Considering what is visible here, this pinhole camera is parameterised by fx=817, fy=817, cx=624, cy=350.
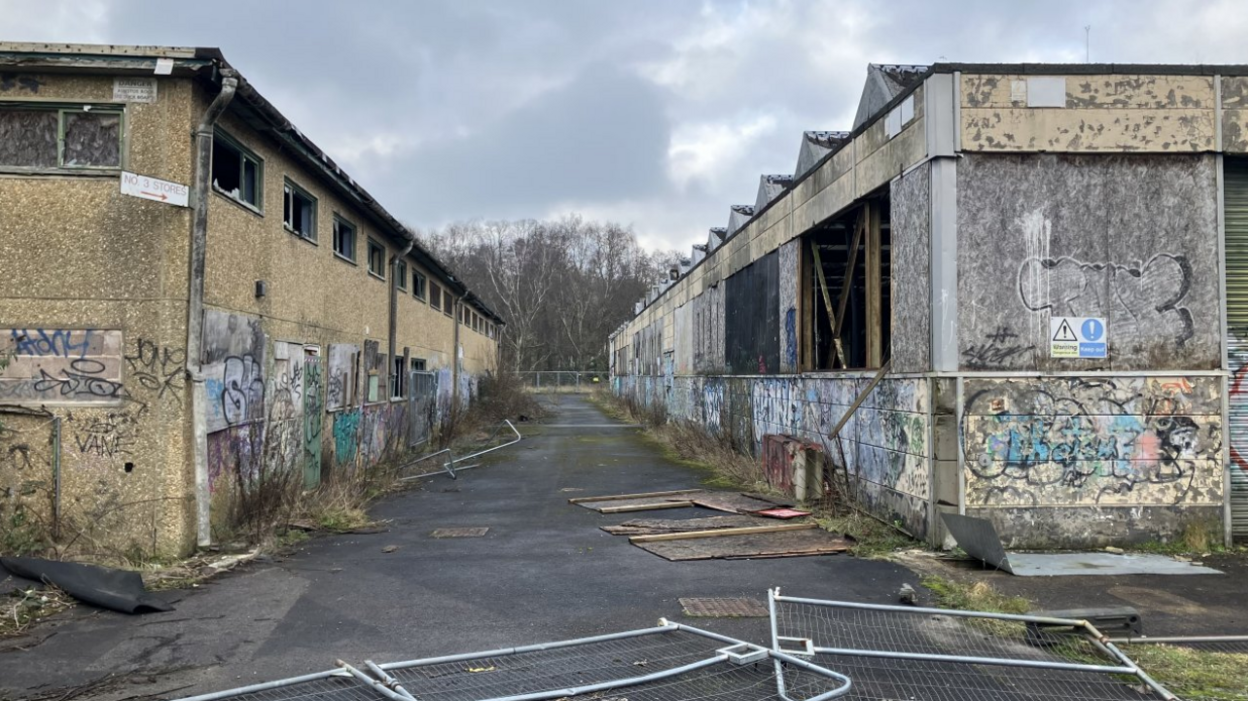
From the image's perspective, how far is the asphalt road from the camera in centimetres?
507

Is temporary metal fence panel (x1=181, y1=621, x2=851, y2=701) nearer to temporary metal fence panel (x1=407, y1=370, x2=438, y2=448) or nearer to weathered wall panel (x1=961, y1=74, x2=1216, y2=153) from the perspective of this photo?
weathered wall panel (x1=961, y1=74, x2=1216, y2=153)

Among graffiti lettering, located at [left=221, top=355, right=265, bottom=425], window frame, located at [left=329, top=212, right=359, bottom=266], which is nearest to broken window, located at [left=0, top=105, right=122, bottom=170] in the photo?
graffiti lettering, located at [left=221, top=355, right=265, bottom=425]

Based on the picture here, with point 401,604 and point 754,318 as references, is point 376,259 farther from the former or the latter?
point 401,604

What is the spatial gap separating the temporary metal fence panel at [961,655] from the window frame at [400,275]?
41.7 ft

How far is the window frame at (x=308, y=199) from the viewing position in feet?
34.6

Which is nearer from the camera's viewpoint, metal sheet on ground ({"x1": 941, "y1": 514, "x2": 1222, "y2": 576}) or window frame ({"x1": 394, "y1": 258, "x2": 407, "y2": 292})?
metal sheet on ground ({"x1": 941, "y1": 514, "x2": 1222, "y2": 576})

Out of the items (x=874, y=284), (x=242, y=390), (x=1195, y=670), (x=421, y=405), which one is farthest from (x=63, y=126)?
(x=421, y=405)

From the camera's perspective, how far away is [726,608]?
20.7 feet

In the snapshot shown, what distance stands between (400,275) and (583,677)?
14.6 m

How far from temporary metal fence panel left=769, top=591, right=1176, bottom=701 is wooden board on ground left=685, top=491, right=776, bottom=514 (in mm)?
4576

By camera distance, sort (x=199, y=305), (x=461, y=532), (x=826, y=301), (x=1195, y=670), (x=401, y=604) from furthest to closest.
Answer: (x=826, y=301) → (x=461, y=532) → (x=199, y=305) → (x=401, y=604) → (x=1195, y=670)

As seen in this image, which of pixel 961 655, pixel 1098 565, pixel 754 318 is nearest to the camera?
pixel 961 655

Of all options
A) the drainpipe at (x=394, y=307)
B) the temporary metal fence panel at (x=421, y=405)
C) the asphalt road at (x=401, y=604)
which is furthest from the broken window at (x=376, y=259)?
the asphalt road at (x=401, y=604)

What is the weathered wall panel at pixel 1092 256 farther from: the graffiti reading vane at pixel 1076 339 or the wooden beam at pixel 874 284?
the wooden beam at pixel 874 284
